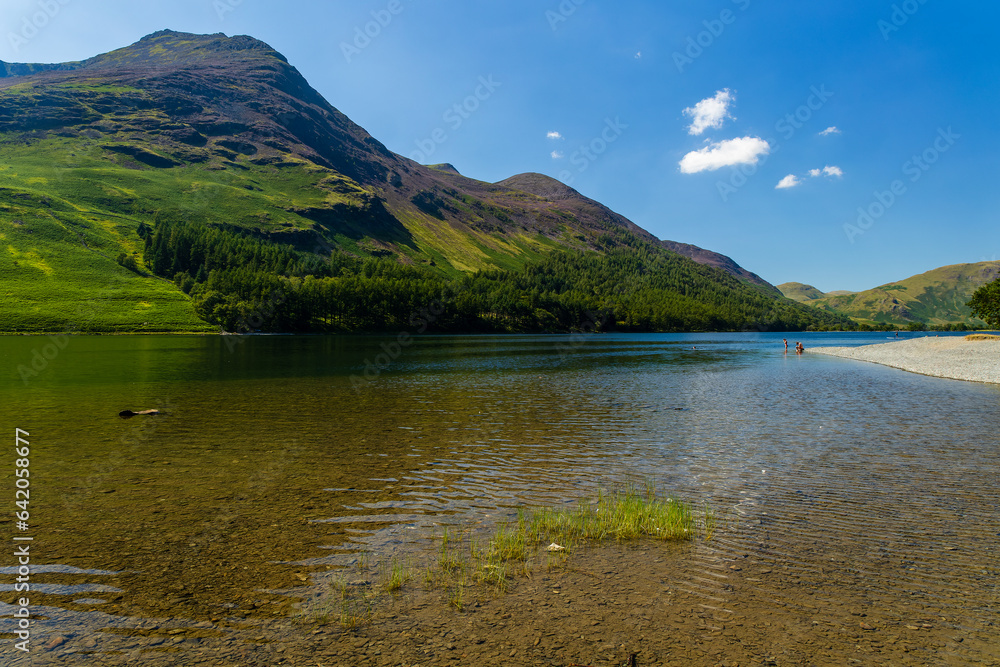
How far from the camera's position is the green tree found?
4860 inches

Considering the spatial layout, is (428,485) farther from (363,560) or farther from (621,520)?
(621,520)

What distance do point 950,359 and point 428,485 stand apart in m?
80.4

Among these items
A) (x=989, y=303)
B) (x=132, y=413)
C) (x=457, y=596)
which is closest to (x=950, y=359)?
(x=457, y=596)

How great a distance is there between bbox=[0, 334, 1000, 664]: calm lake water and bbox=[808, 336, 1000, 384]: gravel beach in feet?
61.8

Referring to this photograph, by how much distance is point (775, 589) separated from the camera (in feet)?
32.2

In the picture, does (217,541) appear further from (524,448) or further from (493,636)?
(524,448)

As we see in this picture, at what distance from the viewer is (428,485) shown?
56.9 ft

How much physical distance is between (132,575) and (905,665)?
45.4ft

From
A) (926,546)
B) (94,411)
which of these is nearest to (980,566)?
(926,546)

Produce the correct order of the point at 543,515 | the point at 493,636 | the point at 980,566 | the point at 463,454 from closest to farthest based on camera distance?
the point at 493,636, the point at 980,566, the point at 543,515, the point at 463,454

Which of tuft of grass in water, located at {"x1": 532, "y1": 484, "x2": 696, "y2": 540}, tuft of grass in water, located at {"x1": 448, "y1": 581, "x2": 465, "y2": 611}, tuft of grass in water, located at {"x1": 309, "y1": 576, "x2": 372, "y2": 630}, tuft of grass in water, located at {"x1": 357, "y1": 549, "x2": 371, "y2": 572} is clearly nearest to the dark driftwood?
tuft of grass in water, located at {"x1": 357, "y1": 549, "x2": 371, "y2": 572}

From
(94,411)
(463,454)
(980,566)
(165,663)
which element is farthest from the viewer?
(94,411)

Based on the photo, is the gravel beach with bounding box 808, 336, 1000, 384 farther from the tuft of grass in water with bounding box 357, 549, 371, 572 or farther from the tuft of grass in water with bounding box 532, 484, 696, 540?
the tuft of grass in water with bounding box 357, 549, 371, 572

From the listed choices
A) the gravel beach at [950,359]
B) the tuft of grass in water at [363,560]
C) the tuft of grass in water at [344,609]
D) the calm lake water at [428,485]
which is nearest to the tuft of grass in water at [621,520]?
the calm lake water at [428,485]
